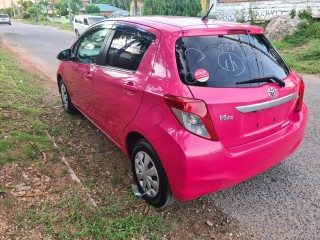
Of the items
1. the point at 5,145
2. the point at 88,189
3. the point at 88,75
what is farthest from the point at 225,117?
the point at 5,145

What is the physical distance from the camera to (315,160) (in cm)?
367

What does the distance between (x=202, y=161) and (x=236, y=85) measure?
0.70m

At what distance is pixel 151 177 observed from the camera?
2.76 meters

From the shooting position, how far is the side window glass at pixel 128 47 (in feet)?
9.36

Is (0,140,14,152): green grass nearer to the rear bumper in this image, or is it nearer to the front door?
the front door

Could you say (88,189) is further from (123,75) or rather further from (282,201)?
(282,201)

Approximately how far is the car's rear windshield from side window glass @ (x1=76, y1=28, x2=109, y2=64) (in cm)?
142

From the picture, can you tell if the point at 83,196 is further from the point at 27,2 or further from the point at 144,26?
the point at 27,2

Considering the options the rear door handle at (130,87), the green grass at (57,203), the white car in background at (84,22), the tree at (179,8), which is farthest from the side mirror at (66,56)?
the tree at (179,8)

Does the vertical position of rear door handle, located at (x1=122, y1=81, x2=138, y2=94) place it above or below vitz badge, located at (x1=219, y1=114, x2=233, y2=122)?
above

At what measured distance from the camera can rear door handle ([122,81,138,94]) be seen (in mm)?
2765

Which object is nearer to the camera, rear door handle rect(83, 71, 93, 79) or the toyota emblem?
the toyota emblem

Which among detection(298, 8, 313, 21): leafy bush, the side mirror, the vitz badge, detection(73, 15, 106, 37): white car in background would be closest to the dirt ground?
the vitz badge

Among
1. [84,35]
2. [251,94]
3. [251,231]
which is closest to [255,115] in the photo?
[251,94]
